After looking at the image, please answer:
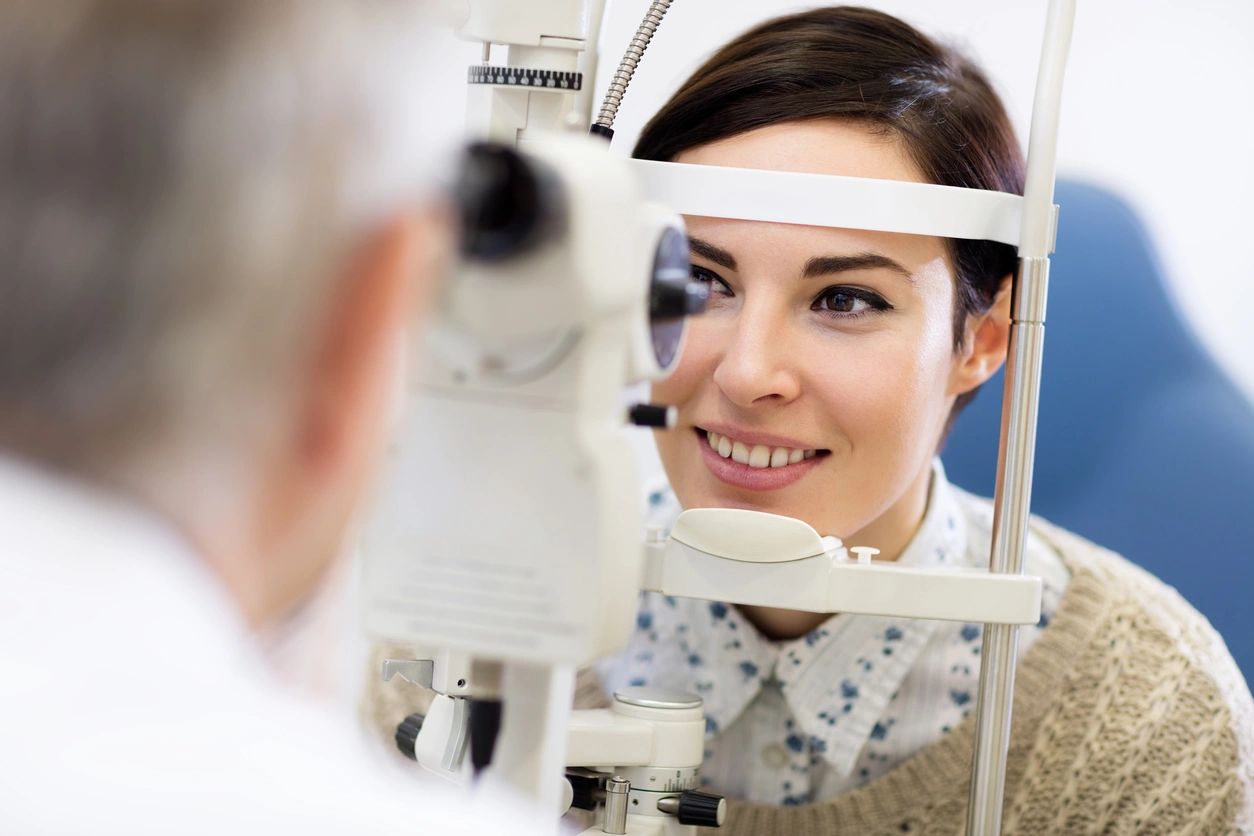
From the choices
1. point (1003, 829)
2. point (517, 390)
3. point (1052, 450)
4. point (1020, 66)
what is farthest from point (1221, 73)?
point (517, 390)

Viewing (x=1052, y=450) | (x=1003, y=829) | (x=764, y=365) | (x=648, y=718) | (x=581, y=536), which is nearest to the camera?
(x=581, y=536)

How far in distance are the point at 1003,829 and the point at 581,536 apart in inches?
34.2

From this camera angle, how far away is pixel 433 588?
62cm

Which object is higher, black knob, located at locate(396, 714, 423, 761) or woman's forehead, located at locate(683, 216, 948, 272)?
woman's forehead, located at locate(683, 216, 948, 272)

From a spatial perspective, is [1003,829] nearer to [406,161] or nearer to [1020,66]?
[1020,66]

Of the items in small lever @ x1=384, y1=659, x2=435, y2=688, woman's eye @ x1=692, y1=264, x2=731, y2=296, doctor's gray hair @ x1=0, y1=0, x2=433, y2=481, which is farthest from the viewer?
woman's eye @ x1=692, y1=264, x2=731, y2=296

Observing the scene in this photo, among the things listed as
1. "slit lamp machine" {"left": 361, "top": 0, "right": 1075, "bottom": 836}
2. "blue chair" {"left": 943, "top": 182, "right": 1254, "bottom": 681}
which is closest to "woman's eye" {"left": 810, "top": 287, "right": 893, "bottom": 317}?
"slit lamp machine" {"left": 361, "top": 0, "right": 1075, "bottom": 836}

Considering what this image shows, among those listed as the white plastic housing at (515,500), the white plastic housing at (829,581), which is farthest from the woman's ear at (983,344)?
the white plastic housing at (515,500)

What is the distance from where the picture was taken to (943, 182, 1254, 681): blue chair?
175cm

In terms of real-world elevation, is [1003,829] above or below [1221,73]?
below

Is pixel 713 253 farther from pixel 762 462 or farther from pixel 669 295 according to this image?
pixel 669 295

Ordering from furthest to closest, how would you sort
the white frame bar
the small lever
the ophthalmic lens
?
the white frame bar < the small lever < the ophthalmic lens

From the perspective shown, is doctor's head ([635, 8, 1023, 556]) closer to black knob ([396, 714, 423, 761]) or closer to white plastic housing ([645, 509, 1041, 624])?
white plastic housing ([645, 509, 1041, 624])

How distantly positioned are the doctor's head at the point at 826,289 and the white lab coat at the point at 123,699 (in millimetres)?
793
